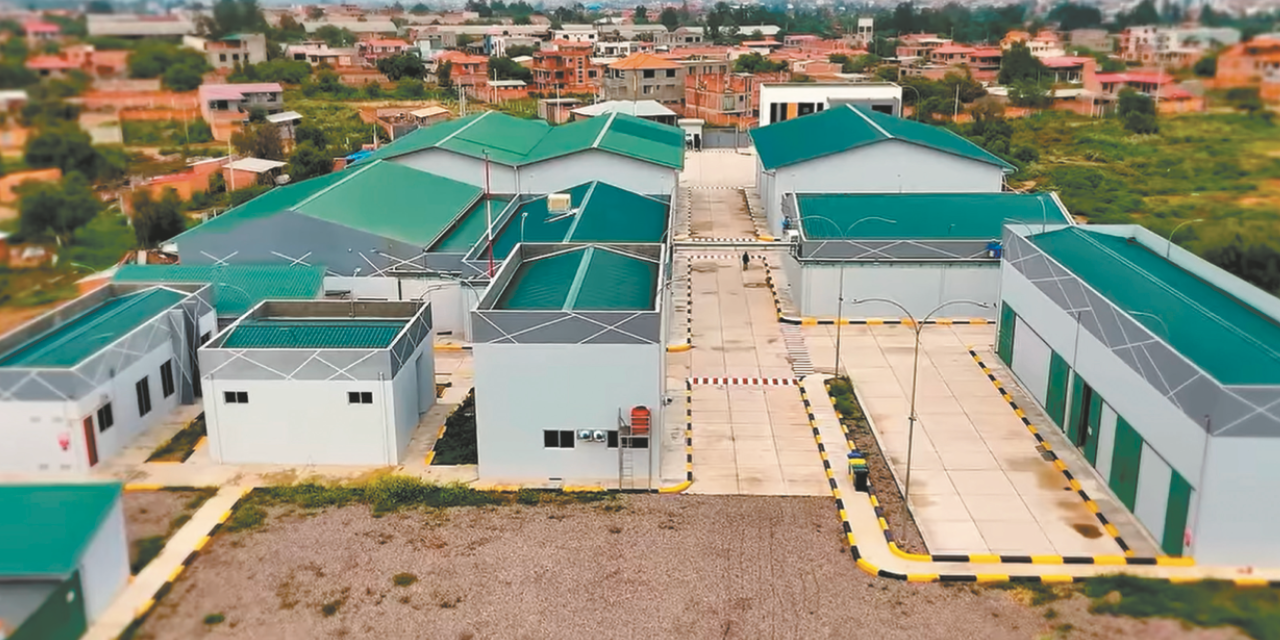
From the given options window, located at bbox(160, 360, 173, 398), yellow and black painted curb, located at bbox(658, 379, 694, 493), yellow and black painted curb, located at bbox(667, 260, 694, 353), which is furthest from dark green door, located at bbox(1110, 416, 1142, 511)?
window, located at bbox(160, 360, 173, 398)

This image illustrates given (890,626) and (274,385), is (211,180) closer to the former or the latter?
(274,385)

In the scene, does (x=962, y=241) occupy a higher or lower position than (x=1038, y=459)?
higher

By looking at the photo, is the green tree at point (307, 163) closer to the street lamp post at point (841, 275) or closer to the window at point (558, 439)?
the street lamp post at point (841, 275)

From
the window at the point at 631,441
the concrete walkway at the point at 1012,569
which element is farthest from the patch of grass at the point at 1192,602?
the window at the point at 631,441

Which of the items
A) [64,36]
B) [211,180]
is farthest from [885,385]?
[211,180]

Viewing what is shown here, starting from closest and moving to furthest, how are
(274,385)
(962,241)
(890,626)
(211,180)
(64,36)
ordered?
1. (64,36)
2. (890,626)
3. (274,385)
4. (962,241)
5. (211,180)

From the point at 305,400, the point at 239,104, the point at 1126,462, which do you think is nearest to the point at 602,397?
the point at 305,400

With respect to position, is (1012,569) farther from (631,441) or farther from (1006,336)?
(1006,336)
